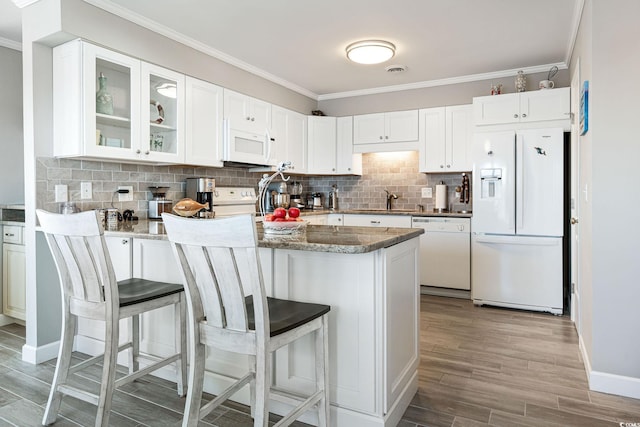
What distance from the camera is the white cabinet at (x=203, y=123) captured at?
11.4 feet

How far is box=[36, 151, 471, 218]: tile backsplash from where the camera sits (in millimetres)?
2881

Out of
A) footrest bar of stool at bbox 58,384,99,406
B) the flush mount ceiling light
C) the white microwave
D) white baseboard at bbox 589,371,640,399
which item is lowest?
white baseboard at bbox 589,371,640,399

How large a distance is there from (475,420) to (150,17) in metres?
3.40

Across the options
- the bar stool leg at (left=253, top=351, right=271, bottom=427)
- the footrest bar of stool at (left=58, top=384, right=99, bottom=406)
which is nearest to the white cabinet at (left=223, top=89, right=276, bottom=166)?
the footrest bar of stool at (left=58, top=384, right=99, bottom=406)

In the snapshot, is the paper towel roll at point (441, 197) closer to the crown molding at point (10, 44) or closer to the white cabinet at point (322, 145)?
the white cabinet at point (322, 145)

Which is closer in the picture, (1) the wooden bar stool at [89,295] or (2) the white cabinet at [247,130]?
(1) the wooden bar stool at [89,295]

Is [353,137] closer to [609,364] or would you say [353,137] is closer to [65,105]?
[65,105]

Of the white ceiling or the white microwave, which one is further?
the white microwave

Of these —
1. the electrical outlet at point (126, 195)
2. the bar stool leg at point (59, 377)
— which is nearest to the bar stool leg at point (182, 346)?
the bar stool leg at point (59, 377)

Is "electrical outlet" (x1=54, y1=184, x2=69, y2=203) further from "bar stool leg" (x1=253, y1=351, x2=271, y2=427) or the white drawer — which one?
"bar stool leg" (x1=253, y1=351, x2=271, y2=427)

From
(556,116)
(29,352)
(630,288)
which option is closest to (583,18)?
(556,116)

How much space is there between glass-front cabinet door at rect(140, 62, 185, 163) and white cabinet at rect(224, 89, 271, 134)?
57 centimetres

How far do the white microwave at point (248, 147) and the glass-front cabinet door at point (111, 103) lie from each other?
954 millimetres

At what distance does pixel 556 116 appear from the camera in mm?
3867
